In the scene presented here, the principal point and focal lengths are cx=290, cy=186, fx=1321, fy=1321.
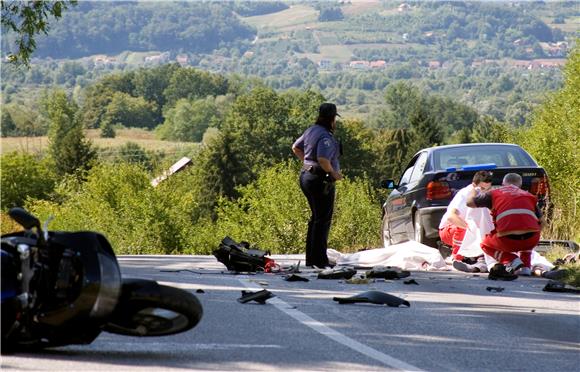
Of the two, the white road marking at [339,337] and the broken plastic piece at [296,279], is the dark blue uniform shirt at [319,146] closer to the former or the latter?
the broken plastic piece at [296,279]

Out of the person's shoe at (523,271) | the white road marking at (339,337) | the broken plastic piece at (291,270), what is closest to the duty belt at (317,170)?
the broken plastic piece at (291,270)

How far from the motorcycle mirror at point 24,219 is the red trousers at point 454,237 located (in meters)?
10.2

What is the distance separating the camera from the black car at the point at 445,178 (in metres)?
18.3

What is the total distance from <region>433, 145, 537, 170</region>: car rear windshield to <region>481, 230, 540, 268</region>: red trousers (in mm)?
3081

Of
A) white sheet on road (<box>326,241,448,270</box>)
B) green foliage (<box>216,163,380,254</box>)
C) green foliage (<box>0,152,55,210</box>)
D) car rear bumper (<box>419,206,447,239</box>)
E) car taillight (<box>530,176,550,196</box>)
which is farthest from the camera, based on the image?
green foliage (<box>0,152,55,210</box>)

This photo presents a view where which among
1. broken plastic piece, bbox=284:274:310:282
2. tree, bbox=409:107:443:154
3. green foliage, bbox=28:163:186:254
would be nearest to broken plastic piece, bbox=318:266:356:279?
broken plastic piece, bbox=284:274:310:282

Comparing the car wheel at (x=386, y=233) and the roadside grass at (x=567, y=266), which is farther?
the car wheel at (x=386, y=233)

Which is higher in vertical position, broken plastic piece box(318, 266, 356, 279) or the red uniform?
the red uniform

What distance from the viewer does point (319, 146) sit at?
1608 cm

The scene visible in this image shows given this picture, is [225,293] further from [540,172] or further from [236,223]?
[236,223]

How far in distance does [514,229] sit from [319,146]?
254 cm

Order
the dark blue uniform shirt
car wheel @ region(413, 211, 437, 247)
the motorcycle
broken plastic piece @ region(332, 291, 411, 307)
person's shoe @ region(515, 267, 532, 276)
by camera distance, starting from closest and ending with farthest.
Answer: the motorcycle, broken plastic piece @ region(332, 291, 411, 307), person's shoe @ region(515, 267, 532, 276), the dark blue uniform shirt, car wheel @ region(413, 211, 437, 247)

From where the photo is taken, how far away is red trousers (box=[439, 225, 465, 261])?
56.6ft

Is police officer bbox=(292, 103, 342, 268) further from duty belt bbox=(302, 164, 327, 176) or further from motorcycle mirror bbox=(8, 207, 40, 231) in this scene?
motorcycle mirror bbox=(8, 207, 40, 231)
